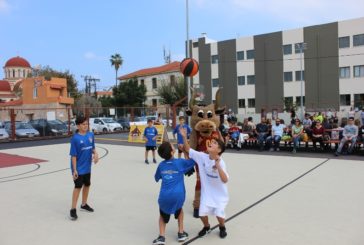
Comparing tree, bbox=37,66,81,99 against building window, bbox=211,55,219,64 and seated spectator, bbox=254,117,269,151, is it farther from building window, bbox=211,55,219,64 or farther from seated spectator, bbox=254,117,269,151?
seated spectator, bbox=254,117,269,151

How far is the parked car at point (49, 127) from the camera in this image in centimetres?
2509

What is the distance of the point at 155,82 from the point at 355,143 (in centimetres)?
5509

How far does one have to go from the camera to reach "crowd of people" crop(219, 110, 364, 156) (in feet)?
42.7

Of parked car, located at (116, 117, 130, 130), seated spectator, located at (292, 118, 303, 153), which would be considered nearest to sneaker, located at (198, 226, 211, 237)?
seated spectator, located at (292, 118, 303, 153)

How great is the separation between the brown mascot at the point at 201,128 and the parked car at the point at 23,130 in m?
19.5

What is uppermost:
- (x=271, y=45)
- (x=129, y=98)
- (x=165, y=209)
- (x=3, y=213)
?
(x=271, y=45)

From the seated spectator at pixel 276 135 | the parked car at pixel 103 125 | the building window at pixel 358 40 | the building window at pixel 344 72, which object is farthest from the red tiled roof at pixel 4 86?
the seated spectator at pixel 276 135

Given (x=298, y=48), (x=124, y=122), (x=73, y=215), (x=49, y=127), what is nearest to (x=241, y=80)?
(x=298, y=48)

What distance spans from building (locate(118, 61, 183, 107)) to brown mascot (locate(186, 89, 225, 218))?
54.9 m

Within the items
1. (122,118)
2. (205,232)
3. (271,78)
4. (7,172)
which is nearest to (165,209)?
(205,232)

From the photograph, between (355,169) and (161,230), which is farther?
(355,169)

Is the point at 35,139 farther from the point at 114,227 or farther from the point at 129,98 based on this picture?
the point at 129,98

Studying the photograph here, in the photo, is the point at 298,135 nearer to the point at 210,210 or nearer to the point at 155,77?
the point at 210,210

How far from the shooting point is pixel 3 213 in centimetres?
670
